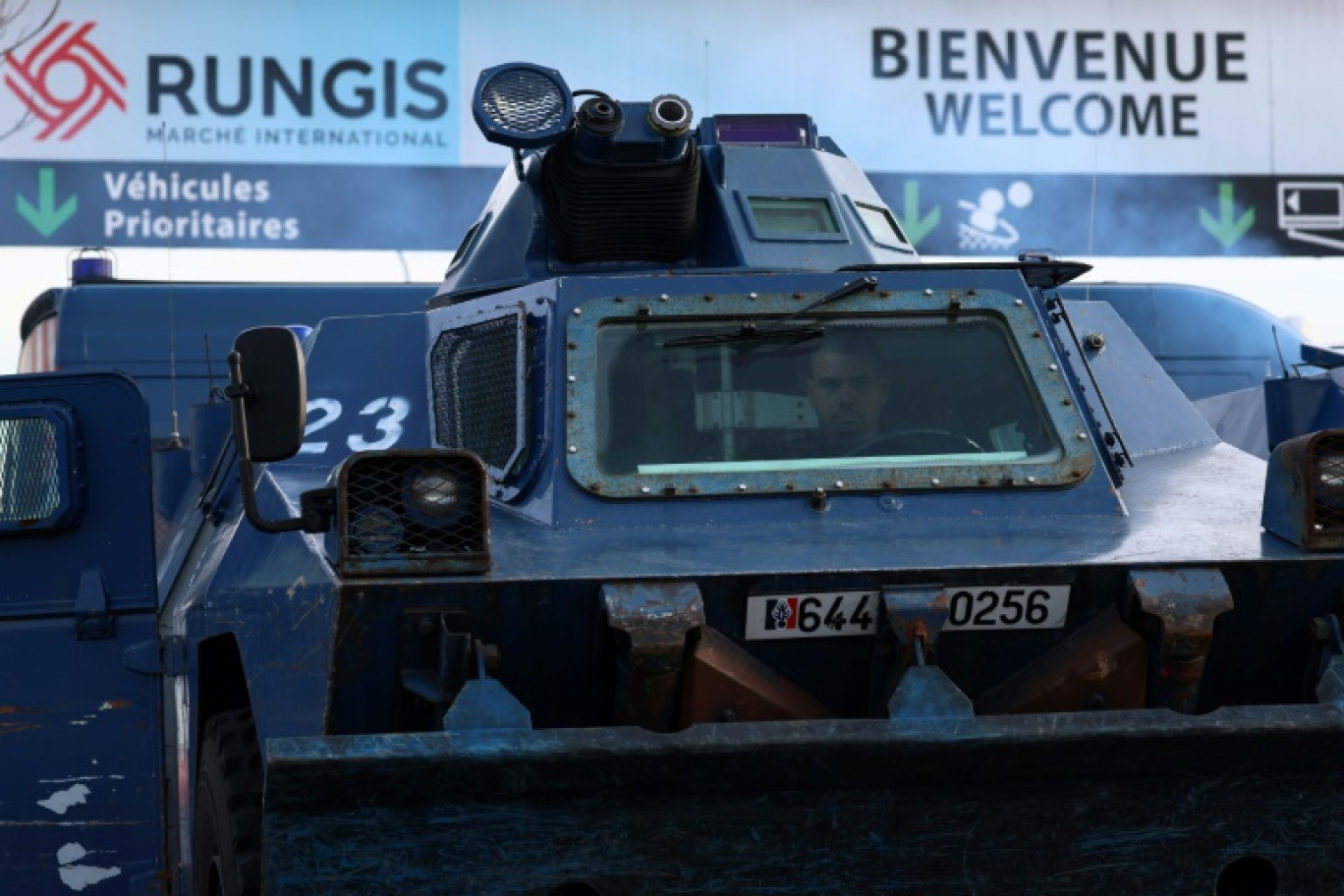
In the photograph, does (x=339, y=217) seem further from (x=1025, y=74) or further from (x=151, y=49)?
(x=1025, y=74)

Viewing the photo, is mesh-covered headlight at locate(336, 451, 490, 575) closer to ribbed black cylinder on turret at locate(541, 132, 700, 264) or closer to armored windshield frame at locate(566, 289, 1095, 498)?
armored windshield frame at locate(566, 289, 1095, 498)

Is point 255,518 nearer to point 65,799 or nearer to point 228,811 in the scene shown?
point 228,811

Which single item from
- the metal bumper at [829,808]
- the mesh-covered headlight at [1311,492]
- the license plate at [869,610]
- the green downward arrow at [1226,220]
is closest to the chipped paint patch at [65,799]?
the metal bumper at [829,808]

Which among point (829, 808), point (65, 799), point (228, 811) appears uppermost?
point (829, 808)

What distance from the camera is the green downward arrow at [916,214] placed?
1800 cm

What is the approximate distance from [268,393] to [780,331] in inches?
56.0

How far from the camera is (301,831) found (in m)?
4.62

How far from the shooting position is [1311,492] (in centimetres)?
522

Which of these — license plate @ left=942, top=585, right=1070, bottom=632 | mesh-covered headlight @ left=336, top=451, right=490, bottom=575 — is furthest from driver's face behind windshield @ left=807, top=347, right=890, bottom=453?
mesh-covered headlight @ left=336, top=451, right=490, bottom=575

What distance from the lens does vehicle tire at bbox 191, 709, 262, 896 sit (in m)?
5.55

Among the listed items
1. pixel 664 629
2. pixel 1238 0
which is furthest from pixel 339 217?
pixel 664 629

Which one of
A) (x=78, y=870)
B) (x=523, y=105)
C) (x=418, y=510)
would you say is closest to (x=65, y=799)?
(x=78, y=870)

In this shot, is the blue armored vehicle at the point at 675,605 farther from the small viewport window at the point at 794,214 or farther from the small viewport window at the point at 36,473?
the small viewport window at the point at 794,214

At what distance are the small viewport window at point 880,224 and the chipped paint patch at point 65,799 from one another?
2.94 m
